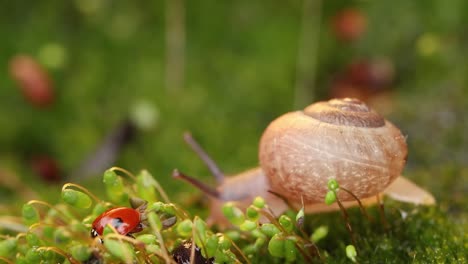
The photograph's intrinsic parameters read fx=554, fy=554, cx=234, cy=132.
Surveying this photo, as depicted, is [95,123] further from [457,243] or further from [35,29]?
[457,243]

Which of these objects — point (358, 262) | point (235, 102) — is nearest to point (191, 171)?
point (235, 102)

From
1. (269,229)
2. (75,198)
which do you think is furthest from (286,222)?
(75,198)

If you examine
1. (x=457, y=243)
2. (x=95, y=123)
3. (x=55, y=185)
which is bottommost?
(x=55, y=185)

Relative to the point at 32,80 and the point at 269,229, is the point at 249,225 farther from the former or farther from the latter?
the point at 32,80

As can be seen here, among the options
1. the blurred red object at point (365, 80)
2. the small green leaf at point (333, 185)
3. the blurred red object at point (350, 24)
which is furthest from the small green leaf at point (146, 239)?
the blurred red object at point (350, 24)

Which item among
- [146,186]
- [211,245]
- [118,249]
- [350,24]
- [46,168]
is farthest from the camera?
[350,24]

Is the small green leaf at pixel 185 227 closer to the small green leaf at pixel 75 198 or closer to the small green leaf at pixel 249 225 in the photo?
the small green leaf at pixel 249 225

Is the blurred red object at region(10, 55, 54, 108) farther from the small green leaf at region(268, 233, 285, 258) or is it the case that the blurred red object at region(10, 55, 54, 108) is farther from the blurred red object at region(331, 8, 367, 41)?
the small green leaf at region(268, 233, 285, 258)
